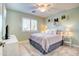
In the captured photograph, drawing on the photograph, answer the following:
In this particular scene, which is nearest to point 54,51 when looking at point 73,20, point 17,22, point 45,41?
point 45,41

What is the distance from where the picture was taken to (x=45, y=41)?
1.67m

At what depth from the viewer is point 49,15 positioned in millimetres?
1615

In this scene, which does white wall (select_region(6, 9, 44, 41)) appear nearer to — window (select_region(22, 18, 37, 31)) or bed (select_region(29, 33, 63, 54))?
window (select_region(22, 18, 37, 31))

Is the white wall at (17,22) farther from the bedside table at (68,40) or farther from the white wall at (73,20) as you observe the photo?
the bedside table at (68,40)

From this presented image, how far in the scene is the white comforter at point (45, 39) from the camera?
1.60 metres

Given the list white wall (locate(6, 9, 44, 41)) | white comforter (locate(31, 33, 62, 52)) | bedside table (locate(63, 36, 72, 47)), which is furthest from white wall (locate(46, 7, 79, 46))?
white wall (locate(6, 9, 44, 41))

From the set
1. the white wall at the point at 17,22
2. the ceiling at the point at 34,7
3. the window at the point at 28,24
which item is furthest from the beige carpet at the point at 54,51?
the ceiling at the point at 34,7

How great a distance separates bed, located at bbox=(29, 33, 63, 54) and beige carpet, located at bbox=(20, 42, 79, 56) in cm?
7

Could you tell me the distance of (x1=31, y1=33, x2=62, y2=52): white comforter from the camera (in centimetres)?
160

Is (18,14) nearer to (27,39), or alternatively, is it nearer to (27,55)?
(27,39)

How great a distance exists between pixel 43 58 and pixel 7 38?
0.73 meters

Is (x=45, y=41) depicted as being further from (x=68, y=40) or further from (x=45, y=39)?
(x=68, y=40)

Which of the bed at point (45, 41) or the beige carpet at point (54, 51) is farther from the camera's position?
the bed at point (45, 41)

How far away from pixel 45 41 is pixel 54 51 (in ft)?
0.85
